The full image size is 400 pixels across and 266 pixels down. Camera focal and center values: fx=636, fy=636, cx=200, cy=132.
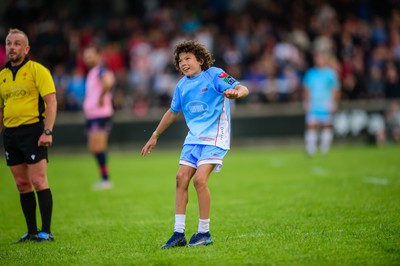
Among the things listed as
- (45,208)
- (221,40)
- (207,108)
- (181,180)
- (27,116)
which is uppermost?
(221,40)

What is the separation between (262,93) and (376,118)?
3.96 metres

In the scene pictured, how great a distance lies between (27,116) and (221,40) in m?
16.4

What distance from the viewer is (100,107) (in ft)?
44.1

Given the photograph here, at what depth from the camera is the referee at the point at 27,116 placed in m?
7.77

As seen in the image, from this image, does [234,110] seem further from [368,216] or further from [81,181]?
[368,216]

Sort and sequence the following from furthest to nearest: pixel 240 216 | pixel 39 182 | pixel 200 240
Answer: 1. pixel 240 216
2. pixel 39 182
3. pixel 200 240

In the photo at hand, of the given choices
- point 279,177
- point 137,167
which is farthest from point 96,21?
point 279,177

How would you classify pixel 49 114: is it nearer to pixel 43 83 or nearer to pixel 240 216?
pixel 43 83

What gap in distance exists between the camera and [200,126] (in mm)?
6910

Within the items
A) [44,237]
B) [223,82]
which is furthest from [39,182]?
[223,82]

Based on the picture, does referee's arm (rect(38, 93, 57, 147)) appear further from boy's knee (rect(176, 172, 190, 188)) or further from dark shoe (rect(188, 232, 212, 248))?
dark shoe (rect(188, 232, 212, 248))

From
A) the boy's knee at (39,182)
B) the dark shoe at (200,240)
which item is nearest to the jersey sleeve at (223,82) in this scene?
the dark shoe at (200,240)

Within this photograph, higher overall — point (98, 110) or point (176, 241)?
point (98, 110)

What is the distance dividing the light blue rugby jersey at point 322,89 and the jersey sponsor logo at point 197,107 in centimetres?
1212
